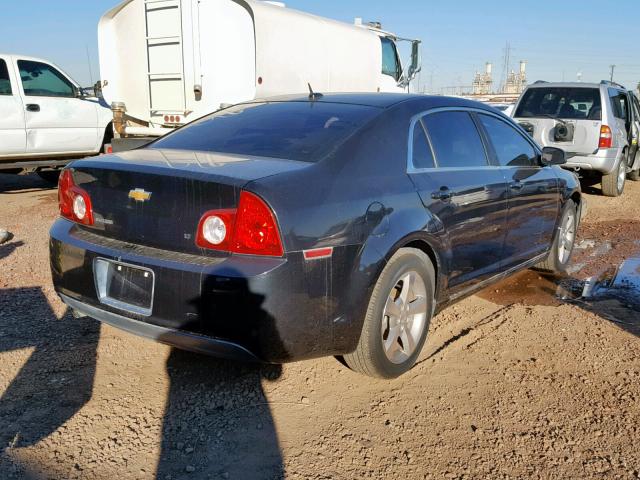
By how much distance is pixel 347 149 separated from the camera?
3.12m

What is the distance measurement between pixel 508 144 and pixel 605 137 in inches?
232

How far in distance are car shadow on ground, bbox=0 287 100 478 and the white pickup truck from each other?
5396 mm

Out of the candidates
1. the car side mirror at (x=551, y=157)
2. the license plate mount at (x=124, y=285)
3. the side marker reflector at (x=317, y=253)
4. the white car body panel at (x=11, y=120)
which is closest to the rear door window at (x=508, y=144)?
the car side mirror at (x=551, y=157)

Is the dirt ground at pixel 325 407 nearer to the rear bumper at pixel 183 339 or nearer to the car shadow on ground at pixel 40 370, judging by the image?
the car shadow on ground at pixel 40 370

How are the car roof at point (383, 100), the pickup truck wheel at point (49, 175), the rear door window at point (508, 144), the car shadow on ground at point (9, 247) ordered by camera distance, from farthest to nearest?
1. the pickup truck wheel at point (49, 175)
2. the car shadow on ground at point (9, 247)
3. the rear door window at point (508, 144)
4. the car roof at point (383, 100)

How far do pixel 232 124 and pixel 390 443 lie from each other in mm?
2139

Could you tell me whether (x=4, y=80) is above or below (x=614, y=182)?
above

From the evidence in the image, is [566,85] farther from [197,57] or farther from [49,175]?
[49,175]

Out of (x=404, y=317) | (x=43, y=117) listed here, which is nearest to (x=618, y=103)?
(x=404, y=317)

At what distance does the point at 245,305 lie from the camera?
262cm

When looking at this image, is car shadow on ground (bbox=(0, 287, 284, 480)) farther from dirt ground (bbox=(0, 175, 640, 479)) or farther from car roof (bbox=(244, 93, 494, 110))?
car roof (bbox=(244, 93, 494, 110))

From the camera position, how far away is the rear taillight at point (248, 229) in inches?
104

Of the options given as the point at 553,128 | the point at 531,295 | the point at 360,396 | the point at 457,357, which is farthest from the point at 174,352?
the point at 553,128

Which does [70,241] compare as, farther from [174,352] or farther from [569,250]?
[569,250]
